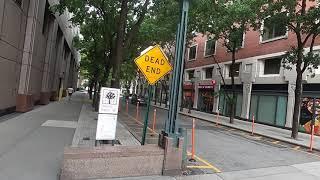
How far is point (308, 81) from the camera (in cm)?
2478

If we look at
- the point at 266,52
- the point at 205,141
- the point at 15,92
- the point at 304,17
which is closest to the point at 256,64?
the point at 266,52

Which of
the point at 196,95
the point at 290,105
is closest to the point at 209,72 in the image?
the point at 196,95

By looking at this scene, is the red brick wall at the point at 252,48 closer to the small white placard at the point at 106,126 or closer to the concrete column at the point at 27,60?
the concrete column at the point at 27,60

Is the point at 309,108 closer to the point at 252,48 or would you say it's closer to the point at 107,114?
the point at 252,48

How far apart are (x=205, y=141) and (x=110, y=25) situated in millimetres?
15635

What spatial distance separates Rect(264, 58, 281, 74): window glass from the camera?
2858cm

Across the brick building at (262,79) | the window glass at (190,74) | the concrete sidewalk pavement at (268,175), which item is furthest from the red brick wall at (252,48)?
the concrete sidewalk pavement at (268,175)

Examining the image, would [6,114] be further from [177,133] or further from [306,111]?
[306,111]

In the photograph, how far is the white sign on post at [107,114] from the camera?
34.0 ft

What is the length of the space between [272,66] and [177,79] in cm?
2196

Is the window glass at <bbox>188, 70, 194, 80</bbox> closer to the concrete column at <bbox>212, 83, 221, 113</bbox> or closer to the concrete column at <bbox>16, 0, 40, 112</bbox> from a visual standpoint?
the concrete column at <bbox>212, 83, 221, 113</bbox>

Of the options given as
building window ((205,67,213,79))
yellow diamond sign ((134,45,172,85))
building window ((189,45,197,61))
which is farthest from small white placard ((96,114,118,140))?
building window ((189,45,197,61))

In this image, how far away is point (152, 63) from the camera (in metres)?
10.5

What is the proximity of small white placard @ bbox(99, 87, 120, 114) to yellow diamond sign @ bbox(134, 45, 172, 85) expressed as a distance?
3.11 feet
